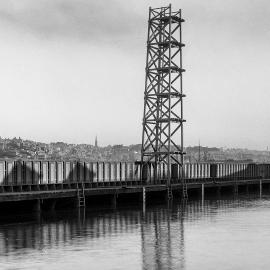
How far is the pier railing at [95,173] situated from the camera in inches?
2418

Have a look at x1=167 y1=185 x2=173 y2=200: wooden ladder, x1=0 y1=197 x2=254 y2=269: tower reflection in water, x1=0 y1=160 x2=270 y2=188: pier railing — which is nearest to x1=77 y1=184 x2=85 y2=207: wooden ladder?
x1=0 y1=197 x2=254 y2=269: tower reflection in water

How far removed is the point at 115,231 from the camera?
46.8 m

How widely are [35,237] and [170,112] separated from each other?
127 feet

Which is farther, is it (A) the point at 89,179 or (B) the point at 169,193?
(B) the point at 169,193

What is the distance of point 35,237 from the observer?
141ft

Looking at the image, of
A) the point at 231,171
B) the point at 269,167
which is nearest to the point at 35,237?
the point at 231,171

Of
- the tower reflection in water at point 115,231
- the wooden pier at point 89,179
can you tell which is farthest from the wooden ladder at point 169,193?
the tower reflection in water at point 115,231

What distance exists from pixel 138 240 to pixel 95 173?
30.3 metres

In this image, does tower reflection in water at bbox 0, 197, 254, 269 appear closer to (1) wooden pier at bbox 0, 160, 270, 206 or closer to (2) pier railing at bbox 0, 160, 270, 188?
(1) wooden pier at bbox 0, 160, 270, 206

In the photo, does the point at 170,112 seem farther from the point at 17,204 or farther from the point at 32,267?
the point at 32,267

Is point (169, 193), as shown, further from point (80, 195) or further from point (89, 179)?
point (80, 195)

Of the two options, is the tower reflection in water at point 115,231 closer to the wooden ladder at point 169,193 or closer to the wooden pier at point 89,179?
the wooden pier at point 89,179

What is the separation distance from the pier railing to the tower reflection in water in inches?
203

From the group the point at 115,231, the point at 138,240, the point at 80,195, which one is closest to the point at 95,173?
the point at 80,195
